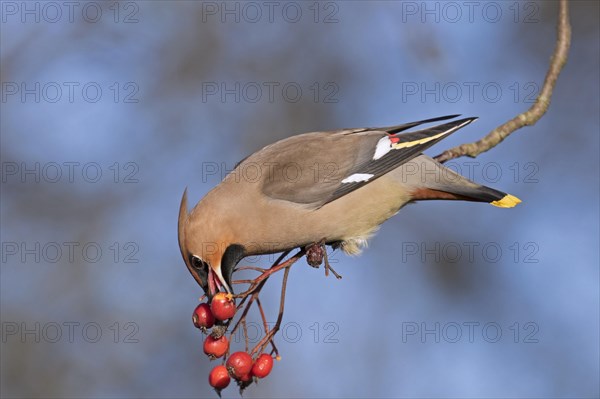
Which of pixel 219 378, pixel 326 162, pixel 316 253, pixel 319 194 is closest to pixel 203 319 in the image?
pixel 219 378

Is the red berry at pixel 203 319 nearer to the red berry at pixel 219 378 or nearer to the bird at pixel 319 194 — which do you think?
the red berry at pixel 219 378

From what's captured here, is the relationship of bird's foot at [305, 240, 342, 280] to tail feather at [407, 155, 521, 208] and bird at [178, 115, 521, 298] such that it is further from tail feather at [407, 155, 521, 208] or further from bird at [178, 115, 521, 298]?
tail feather at [407, 155, 521, 208]

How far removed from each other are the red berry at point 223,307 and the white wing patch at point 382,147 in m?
1.10

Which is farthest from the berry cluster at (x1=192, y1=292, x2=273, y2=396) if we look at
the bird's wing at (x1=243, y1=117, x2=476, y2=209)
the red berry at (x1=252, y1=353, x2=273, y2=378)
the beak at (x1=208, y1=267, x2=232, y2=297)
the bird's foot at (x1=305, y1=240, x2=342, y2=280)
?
the bird's wing at (x1=243, y1=117, x2=476, y2=209)

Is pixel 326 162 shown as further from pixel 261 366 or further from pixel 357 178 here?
pixel 261 366

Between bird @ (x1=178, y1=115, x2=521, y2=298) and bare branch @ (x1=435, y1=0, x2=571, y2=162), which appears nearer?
bare branch @ (x1=435, y1=0, x2=571, y2=162)

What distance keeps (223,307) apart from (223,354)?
7.8 inches

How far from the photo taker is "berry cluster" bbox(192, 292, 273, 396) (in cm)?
318

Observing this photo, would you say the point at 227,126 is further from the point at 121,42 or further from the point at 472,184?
the point at 472,184

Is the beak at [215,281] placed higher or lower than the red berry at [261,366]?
higher

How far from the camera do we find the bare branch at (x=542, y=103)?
124 inches

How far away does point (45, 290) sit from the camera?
6285 millimetres

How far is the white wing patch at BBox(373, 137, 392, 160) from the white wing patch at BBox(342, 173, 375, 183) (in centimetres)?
8

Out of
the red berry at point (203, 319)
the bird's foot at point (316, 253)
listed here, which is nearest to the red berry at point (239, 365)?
the red berry at point (203, 319)
